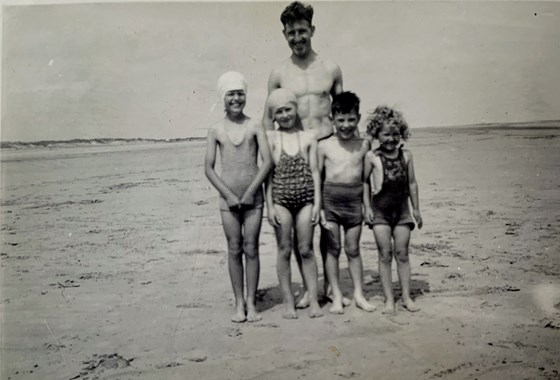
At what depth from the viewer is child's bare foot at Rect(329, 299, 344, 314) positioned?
3.76 meters

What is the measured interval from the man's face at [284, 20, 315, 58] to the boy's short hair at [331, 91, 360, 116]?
1.50ft

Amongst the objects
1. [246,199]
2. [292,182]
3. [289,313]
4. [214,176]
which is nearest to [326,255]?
[289,313]

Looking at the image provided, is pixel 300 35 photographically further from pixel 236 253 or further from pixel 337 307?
pixel 337 307

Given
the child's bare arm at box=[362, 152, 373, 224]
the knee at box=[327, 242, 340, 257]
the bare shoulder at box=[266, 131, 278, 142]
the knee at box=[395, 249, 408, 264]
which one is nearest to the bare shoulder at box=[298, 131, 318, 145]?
the bare shoulder at box=[266, 131, 278, 142]

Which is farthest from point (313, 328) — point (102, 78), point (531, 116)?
point (102, 78)

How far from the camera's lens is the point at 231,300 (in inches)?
163

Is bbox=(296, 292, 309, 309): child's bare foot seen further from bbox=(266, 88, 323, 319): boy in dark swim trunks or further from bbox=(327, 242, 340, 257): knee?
bbox=(327, 242, 340, 257): knee

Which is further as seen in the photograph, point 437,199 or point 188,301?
point 437,199

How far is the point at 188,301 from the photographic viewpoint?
4145mm

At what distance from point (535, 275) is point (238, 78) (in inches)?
102

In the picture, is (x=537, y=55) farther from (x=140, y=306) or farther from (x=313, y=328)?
(x=140, y=306)

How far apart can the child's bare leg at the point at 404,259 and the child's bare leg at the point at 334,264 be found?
0.38m

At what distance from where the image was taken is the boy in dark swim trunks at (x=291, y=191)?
12.1ft

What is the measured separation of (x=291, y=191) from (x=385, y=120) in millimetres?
757
